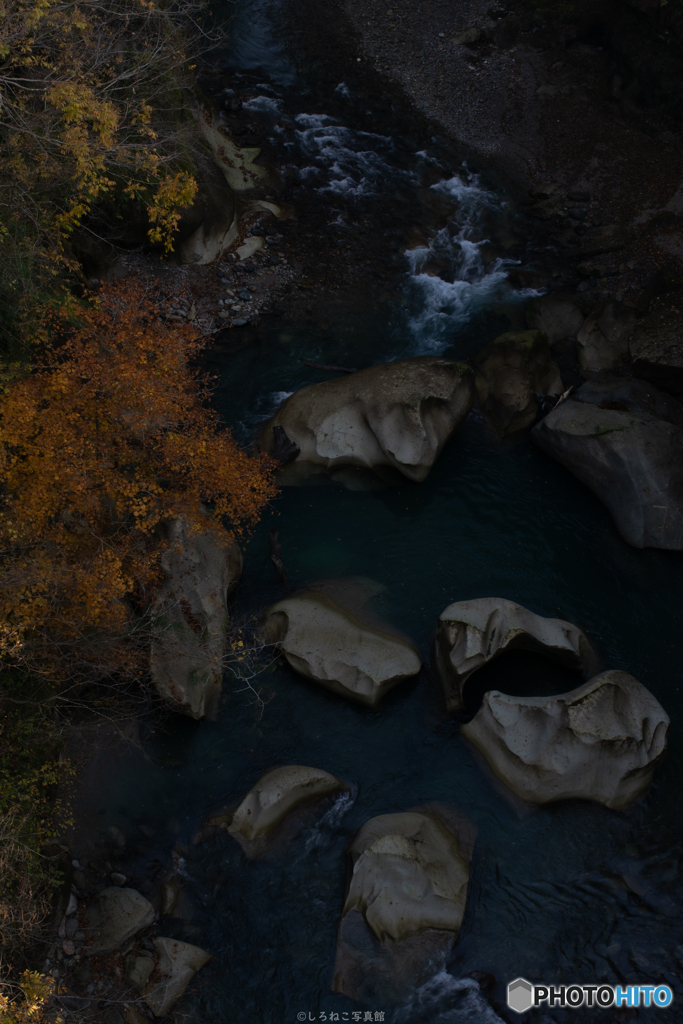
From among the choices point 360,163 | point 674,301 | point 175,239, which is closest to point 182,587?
point 175,239

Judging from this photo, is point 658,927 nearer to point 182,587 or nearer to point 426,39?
point 182,587

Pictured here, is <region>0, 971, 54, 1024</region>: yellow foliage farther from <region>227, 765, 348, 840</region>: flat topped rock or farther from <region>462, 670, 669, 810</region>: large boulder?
<region>462, 670, 669, 810</region>: large boulder

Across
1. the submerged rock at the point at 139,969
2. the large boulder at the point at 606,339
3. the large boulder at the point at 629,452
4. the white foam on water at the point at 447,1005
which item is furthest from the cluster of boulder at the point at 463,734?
the large boulder at the point at 606,339

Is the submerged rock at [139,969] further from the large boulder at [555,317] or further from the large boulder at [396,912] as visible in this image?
the large boulder at [555,317]

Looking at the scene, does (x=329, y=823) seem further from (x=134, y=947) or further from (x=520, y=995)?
(x=520, y=995)

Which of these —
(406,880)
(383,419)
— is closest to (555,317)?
(383,419)
